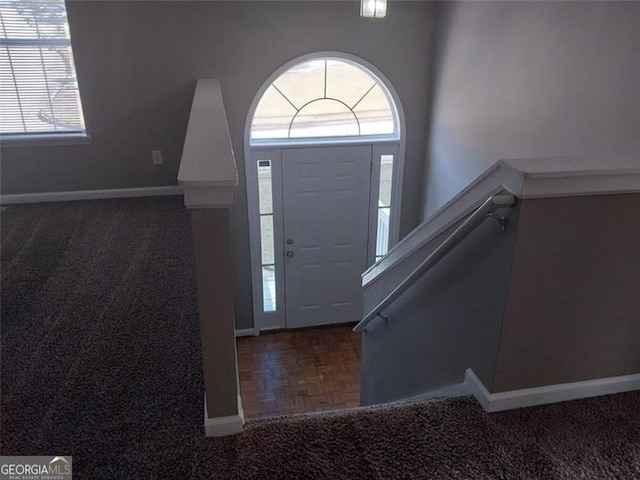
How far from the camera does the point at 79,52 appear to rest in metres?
3.88

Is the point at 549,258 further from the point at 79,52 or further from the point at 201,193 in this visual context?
the point at 79,52

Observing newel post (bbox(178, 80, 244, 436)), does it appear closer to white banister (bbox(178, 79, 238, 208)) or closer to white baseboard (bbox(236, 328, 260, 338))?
white banister (bbox(178, 79, 238, 208))

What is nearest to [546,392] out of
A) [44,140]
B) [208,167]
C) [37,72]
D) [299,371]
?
[208,167]

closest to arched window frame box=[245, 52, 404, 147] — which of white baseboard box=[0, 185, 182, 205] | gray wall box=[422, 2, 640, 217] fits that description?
gray wall box=[422, 2, 640, 217]

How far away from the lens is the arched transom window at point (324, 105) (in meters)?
4.59

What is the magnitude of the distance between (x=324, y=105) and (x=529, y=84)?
1.96 m

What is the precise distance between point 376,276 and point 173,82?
2.36 meters

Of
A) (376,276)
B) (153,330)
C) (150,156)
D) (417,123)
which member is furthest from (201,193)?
(417,123)

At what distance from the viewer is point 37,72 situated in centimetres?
390

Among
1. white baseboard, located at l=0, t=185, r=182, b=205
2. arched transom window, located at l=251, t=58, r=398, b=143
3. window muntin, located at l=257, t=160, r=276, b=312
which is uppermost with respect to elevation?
arched transom window, located at l=251, t=58, r=398, b=143

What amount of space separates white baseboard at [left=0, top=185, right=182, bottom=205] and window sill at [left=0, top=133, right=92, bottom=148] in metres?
0.37

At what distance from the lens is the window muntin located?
481 centimetres

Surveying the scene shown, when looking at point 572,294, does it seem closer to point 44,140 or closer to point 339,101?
point 339,101

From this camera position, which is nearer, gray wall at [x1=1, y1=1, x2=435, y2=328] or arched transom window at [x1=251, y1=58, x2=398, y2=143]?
gray wall at [x1=1, y1=1, x2=435, y2=328]
